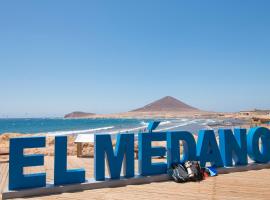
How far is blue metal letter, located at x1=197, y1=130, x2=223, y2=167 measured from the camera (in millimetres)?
10381

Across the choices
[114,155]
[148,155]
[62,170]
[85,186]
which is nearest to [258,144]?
[148,155]

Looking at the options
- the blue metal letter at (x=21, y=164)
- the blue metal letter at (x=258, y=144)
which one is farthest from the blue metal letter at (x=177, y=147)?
the blue metal letter at (x=21, y=164)

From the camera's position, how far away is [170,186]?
347 inches

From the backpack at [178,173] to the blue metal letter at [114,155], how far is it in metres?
1.27

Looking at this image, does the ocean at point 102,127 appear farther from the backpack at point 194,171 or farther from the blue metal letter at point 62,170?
the blue metal letter at point 62,170

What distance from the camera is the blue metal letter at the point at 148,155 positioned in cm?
951

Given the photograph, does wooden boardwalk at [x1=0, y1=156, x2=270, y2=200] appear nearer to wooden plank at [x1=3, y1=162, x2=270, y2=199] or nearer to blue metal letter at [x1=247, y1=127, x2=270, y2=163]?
wooden plank at [x1=3, y1=162, x2=270, y2=199]

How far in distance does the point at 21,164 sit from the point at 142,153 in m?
3.50

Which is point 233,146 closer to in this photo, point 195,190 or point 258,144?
point 258,144

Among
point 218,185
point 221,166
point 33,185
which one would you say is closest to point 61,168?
point 33,185

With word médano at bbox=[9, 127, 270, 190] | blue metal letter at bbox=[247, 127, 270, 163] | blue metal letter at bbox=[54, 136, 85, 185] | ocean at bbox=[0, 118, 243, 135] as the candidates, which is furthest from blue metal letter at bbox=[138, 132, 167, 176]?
ocean at bbox=[0, 118, 243, 135]

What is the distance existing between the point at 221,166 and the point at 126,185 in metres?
3.66

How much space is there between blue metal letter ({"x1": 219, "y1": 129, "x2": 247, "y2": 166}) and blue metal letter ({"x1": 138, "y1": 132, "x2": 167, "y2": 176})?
2355mm

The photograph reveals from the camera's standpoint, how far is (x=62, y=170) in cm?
842
